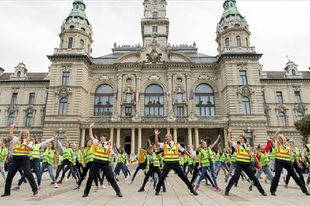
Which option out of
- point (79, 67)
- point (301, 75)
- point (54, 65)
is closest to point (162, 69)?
point (79, 67)

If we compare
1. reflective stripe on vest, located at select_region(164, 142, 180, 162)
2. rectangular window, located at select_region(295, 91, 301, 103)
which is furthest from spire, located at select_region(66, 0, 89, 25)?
rectangular window, located at select_region(295, 91, 301, 103)

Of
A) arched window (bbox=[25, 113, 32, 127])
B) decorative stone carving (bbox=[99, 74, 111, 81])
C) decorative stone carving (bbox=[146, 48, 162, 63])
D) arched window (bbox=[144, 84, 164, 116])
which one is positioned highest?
decorative stone carving (bbox=[146, 48, 162, 63])

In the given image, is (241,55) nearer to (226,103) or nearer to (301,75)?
(226,103)

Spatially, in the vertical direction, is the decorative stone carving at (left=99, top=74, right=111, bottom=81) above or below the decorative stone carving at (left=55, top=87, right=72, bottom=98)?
above

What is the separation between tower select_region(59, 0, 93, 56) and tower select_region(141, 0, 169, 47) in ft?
41.8

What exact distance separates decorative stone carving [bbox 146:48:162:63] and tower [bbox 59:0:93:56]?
38.1ft

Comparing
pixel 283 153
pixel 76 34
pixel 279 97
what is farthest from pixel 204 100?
pixel 283 153

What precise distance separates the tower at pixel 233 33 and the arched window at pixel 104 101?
22.0 meters

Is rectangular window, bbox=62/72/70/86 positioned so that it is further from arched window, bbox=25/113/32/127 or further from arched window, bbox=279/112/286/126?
arched window, bbox=279/112/286/126

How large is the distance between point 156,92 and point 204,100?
8843 millimetres

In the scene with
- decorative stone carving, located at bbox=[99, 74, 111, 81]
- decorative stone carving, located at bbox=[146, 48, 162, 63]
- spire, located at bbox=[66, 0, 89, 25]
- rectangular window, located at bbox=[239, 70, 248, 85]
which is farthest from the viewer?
spire, located at bbox=[66, 0, 89, 25]

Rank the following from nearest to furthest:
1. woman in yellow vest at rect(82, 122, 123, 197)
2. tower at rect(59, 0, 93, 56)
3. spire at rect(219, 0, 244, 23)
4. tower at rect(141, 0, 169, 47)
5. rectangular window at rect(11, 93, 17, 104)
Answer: woman in yellow vest at rect(82, 122, 123, 197) → tower at rect(59, 0, 93, 56) → spire at rect(219, 0, 244, 23) → rectangular window at rect(11, 93, 17, 104) → tower at rect(141, 0, 169, 47)

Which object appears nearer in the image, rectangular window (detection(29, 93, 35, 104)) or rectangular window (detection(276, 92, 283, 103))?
rectangular window (detection(276, 92, 283, 103))

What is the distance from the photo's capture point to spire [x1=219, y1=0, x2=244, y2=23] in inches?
1608
